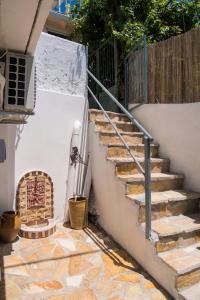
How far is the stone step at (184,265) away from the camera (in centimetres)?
272

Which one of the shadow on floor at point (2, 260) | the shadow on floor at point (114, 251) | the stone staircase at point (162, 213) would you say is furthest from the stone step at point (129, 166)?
the shadow on floor at point (2, 260)

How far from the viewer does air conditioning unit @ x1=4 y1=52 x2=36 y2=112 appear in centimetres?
250

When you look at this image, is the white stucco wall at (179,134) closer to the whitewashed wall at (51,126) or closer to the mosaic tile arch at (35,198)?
the whitewashed wall at (51,126)

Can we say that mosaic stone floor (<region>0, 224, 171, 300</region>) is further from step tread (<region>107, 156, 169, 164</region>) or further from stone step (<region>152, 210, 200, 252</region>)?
step tread (<region>107, 156, 169, 164</region>)

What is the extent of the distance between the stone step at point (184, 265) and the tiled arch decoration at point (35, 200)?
6.61 feet

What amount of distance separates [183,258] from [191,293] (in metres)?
0.35

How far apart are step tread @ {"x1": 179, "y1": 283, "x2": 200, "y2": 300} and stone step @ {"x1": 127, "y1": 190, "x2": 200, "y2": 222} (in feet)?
2.96

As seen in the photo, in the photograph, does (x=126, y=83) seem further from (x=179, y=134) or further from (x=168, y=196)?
(x=168, y=196)

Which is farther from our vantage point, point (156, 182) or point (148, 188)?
point (156, 182)

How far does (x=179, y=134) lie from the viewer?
4.35 meters

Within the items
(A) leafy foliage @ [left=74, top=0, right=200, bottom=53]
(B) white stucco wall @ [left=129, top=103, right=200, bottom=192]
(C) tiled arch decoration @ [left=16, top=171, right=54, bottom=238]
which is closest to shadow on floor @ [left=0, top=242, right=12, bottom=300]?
(C) tiled arch decoration @ [left=16, top=171, right=54, bottom=238]

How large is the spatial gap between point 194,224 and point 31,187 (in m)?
2.60

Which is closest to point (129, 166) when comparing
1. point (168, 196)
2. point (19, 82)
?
point (168, 196)

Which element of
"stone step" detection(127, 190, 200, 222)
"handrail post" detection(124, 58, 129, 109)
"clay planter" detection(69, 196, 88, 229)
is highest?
"handrail post" detection(124, 58, 129, 109)
